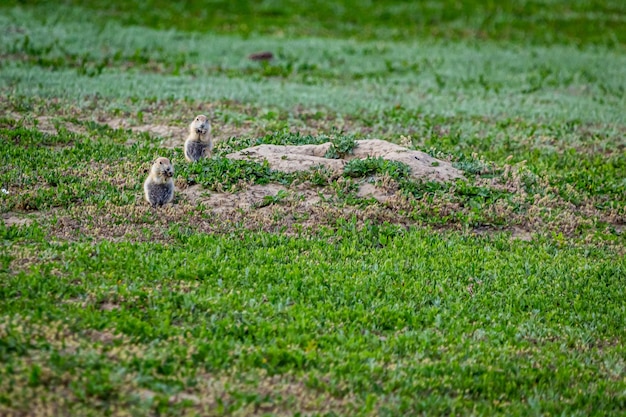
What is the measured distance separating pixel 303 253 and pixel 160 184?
233cm

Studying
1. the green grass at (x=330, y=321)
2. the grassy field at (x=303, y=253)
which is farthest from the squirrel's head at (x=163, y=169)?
the green grass at (x=330, y=321)

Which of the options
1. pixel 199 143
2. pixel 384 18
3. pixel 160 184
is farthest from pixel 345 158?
pixel 384 18

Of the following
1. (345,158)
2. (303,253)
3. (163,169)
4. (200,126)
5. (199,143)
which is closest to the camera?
(303,253)

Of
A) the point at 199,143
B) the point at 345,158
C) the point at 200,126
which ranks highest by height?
the point at 200,126

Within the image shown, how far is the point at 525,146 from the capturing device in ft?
52.6

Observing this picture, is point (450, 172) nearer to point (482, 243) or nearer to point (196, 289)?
point (482, 243)

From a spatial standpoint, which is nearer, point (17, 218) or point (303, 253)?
point (303, 253)

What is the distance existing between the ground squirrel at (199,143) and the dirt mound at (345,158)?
0.48 m

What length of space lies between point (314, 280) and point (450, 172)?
175 inches

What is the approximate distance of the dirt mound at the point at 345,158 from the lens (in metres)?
12.1

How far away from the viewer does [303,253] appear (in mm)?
9797

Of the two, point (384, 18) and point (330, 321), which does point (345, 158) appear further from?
point (384, 18)

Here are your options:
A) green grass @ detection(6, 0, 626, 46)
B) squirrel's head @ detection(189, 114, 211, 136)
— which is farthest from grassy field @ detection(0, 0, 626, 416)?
green grass @ detection(6, 0, 626, 46)

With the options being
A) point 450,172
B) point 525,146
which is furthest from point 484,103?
point 450,172
